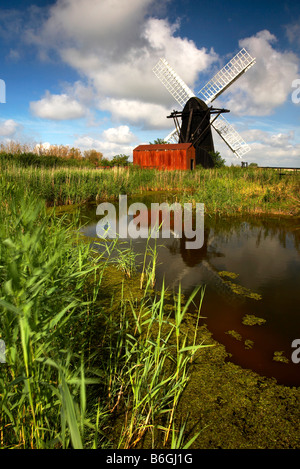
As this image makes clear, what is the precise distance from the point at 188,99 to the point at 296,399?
78.3ft

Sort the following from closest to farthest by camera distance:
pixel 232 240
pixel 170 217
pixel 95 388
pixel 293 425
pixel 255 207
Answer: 1. pixel 293 425
2. pixel 95 388
3. pixel 232 240
4. pixel 170 217
5. pixel 255 207

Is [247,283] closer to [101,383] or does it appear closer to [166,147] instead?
[101,383]

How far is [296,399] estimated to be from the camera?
1.72 metres

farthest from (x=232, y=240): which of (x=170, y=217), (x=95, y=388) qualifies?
(x=95, y=388)

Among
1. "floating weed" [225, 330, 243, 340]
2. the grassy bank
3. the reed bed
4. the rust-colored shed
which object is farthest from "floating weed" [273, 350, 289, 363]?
the rust-colored shed

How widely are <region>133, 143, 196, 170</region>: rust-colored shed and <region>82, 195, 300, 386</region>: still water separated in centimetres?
1434

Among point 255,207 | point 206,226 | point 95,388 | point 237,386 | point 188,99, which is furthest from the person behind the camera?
point 188,99

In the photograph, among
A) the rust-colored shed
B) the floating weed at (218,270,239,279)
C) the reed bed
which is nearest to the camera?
the reed bed

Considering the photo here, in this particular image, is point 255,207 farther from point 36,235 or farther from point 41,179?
point 36,235

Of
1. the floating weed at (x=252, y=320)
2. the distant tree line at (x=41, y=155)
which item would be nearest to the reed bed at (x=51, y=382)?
the floating weed at (x=252, y=320)

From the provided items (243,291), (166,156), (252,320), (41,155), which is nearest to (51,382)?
(252,320)

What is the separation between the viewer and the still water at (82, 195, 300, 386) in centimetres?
224

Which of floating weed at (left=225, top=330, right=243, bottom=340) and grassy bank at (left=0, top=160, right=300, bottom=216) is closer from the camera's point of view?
floating weed at (left=225, top=330, right=243, bottom=340)

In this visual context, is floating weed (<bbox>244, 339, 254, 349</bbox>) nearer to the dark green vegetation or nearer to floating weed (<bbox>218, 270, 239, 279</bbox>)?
the dark green vegetation
